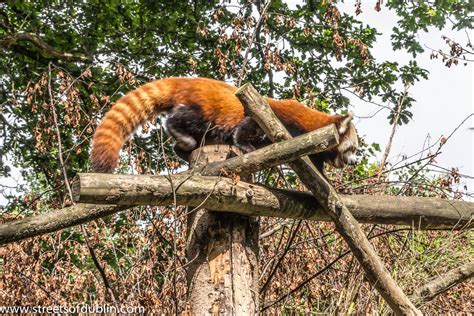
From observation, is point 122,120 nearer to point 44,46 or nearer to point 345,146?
point 345,146

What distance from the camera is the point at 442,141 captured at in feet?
15.4

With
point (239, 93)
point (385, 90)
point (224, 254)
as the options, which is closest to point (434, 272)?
point (224, 254)

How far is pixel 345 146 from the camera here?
438cm

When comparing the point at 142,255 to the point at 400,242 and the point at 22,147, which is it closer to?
the point at 400,242

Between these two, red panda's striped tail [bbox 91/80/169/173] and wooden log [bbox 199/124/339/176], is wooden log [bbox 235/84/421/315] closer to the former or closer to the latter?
wooden log [bbox 199/124/339/176]

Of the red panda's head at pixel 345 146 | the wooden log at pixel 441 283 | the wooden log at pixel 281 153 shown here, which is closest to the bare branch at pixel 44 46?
the red panda's head at pixel 345 146

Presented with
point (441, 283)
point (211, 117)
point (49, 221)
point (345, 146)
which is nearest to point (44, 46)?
point (211, 117)

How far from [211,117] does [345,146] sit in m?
0.94

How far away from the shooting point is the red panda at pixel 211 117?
13.7 feet

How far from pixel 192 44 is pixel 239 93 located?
5552mm

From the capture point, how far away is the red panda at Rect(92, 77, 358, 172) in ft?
13.7

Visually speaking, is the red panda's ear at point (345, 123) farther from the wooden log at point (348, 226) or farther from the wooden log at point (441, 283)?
the wooden log at point (441, 283)

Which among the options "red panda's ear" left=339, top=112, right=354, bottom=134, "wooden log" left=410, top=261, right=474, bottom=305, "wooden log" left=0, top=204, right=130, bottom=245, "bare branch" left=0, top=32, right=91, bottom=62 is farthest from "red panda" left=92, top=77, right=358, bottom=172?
"bare branch" left=0, top=32, right=91, bottom=62

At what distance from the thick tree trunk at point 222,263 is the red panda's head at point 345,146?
1.03 meters
